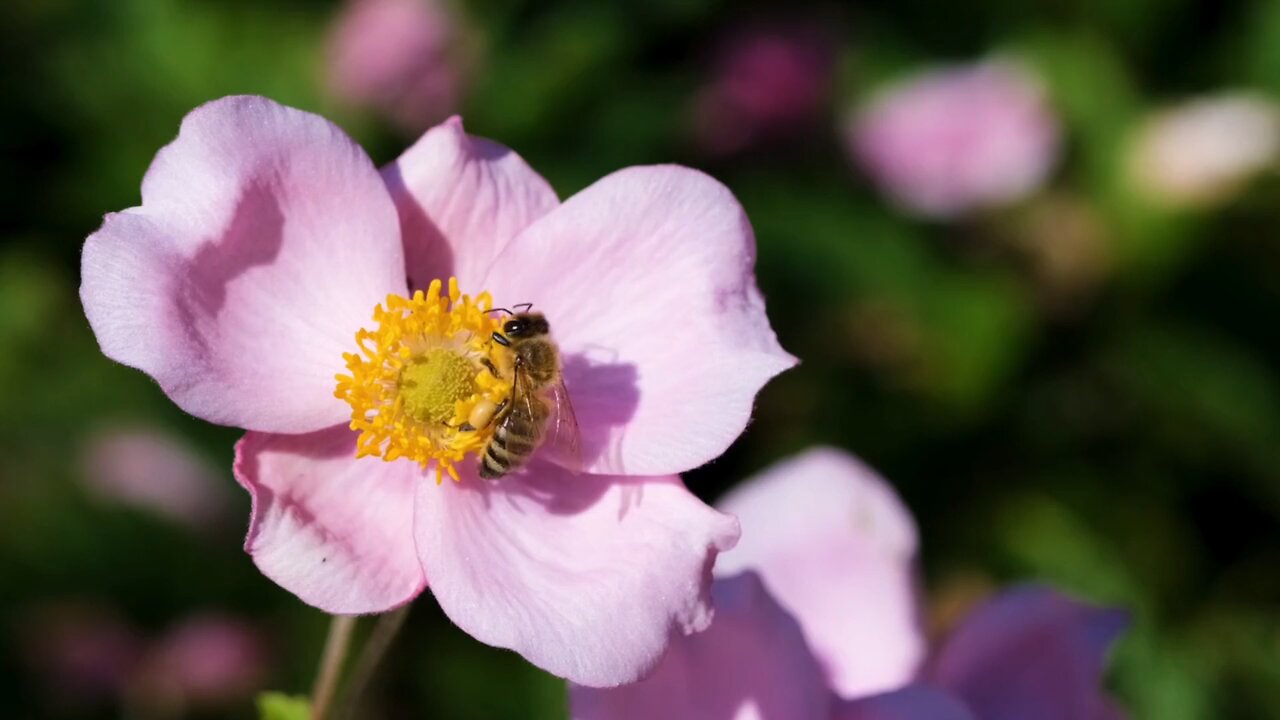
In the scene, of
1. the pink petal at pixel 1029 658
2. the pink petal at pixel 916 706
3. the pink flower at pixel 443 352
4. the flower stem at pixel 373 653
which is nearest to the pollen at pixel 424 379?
the pink flower at pixel 443 352

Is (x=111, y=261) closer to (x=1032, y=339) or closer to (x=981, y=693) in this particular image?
(x=981, y=693)

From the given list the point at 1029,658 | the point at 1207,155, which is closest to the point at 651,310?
the point at 1029,658

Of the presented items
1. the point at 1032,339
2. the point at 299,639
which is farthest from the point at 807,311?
the point at 299,639

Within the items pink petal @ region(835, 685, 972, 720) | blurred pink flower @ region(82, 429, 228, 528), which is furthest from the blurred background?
pink petal @ region(835, 685, 972, 720)

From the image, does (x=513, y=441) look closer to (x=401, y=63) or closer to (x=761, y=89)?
(x=401, y=63)

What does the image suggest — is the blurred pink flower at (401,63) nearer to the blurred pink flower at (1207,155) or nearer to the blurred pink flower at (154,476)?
the blurred pink flower at (154,476)

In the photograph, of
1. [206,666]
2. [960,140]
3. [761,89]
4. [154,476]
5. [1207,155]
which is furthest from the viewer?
[761,89]
